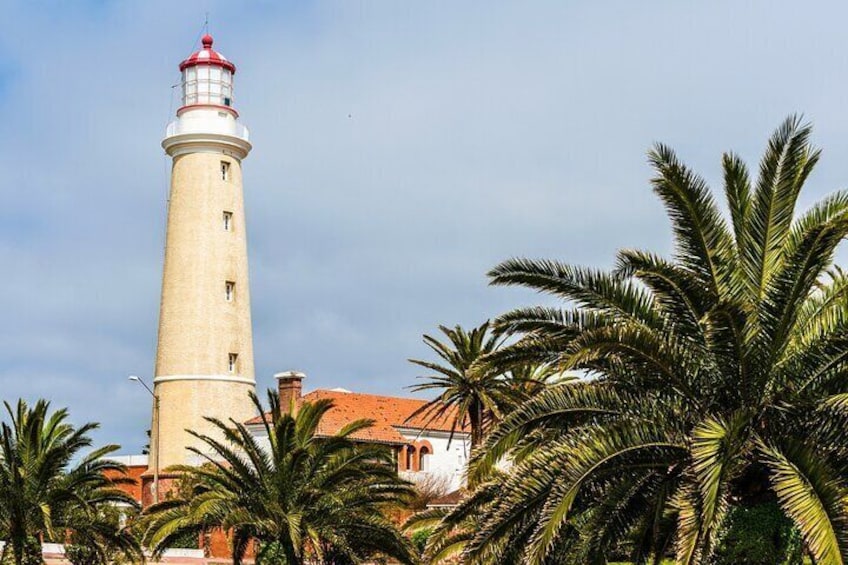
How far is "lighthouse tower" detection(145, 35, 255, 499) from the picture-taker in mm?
53562

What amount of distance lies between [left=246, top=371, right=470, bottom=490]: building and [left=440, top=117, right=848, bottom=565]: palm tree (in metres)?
41.3

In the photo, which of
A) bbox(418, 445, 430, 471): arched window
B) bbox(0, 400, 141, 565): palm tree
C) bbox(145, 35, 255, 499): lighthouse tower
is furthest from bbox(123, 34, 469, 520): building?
bbox(0, 400, 141, 565): palm tree

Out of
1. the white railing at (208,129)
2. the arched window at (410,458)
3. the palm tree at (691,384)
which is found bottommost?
the palm tree at (691,384)

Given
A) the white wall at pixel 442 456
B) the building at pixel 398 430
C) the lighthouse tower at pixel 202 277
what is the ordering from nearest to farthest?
the lighthouse tower at pixel 202 277 → the building at pixel 398 430 → the white wall at pixel 442 456

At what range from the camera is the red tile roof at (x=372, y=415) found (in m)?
59.4

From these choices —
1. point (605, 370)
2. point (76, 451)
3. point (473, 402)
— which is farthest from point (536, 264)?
point (473, 402)

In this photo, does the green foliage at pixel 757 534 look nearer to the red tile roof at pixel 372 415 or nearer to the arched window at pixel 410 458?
the red tile roof at pixel 372 415

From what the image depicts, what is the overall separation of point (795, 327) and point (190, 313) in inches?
1581

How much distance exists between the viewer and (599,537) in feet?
56.5

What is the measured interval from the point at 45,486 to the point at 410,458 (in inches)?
1318

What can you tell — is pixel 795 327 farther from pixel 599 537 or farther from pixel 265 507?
pixel 265 507

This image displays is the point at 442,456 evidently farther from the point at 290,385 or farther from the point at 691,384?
the point at 691,384

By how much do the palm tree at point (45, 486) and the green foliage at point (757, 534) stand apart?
17964mm

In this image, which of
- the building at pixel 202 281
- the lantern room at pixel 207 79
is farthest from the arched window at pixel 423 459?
the lantern room at pixel 207 79
